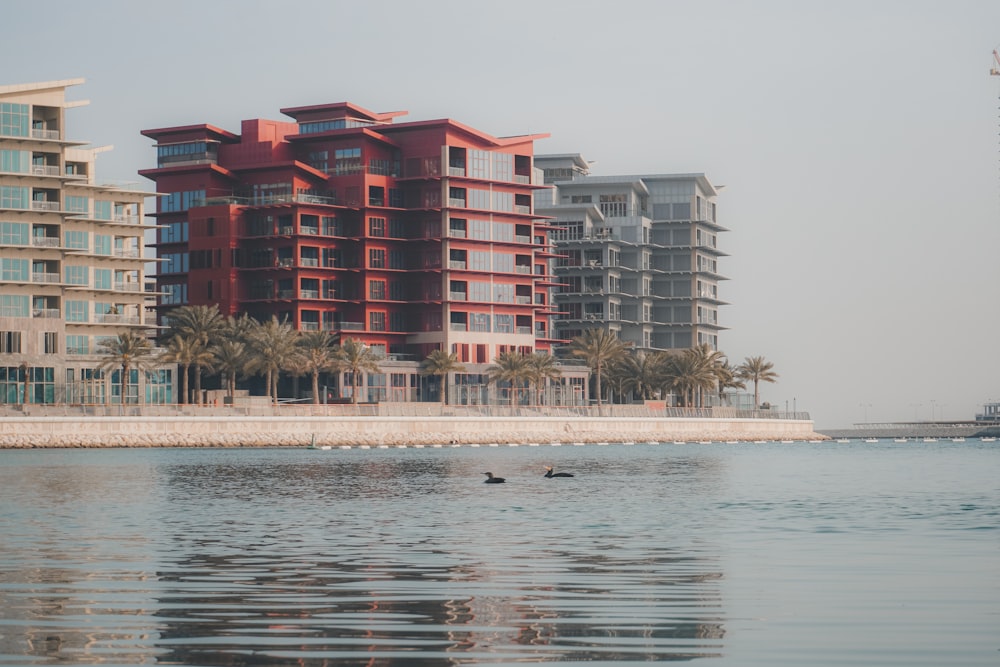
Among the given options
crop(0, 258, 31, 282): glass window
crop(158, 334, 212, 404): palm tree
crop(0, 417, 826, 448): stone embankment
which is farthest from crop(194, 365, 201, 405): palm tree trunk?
crop(0, 258, 31, 282): glass window

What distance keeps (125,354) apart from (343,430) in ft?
68.5

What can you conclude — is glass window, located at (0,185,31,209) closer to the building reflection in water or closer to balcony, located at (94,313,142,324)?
balcony, located at (94,313,142,324)

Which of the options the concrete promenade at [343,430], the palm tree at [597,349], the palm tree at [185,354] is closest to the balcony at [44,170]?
the palm tree at [185,354]

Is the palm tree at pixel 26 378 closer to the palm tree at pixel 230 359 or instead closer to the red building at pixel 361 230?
the palm tree at pixel 230 359

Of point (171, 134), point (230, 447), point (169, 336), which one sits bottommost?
point (230, 447)

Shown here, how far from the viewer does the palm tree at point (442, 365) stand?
554 feet

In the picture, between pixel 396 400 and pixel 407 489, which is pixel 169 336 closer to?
pixel 396 400

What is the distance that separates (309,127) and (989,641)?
176 m

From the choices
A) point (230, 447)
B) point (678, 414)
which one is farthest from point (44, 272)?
point (678, 414)

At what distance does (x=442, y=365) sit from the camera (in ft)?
552

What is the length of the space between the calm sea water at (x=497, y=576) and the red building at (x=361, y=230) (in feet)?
380

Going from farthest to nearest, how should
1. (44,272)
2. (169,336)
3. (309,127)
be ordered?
1. (309,127)
2. (169,336)
3. (44,272)

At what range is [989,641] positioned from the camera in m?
Result: 18.2

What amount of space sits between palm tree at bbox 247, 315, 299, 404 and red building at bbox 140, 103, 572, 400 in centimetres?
2235
